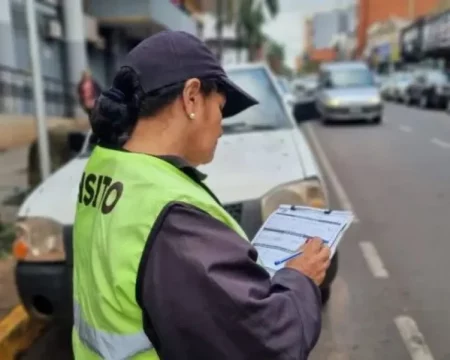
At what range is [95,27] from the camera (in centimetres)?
2694

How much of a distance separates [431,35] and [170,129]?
5003 cm

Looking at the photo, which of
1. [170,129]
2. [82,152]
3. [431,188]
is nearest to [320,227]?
[170,129]

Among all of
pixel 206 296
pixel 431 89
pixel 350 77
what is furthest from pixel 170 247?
pixel 431 89

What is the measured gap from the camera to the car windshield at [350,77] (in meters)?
23.3

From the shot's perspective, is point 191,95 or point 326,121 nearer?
point 191,95

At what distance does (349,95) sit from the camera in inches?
882

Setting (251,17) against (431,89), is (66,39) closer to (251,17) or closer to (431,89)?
(431,89)

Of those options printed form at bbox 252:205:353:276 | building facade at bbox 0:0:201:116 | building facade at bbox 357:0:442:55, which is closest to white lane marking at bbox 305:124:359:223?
printed form at bbox 252:205:353:276

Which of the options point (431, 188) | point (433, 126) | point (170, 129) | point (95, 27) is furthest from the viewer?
point (95, 27)

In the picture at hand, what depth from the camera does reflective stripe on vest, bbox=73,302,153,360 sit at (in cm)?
159

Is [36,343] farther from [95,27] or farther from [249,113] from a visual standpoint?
[95,27]

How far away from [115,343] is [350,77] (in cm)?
2262

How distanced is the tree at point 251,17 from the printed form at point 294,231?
56.0 m

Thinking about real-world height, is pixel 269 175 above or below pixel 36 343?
above
